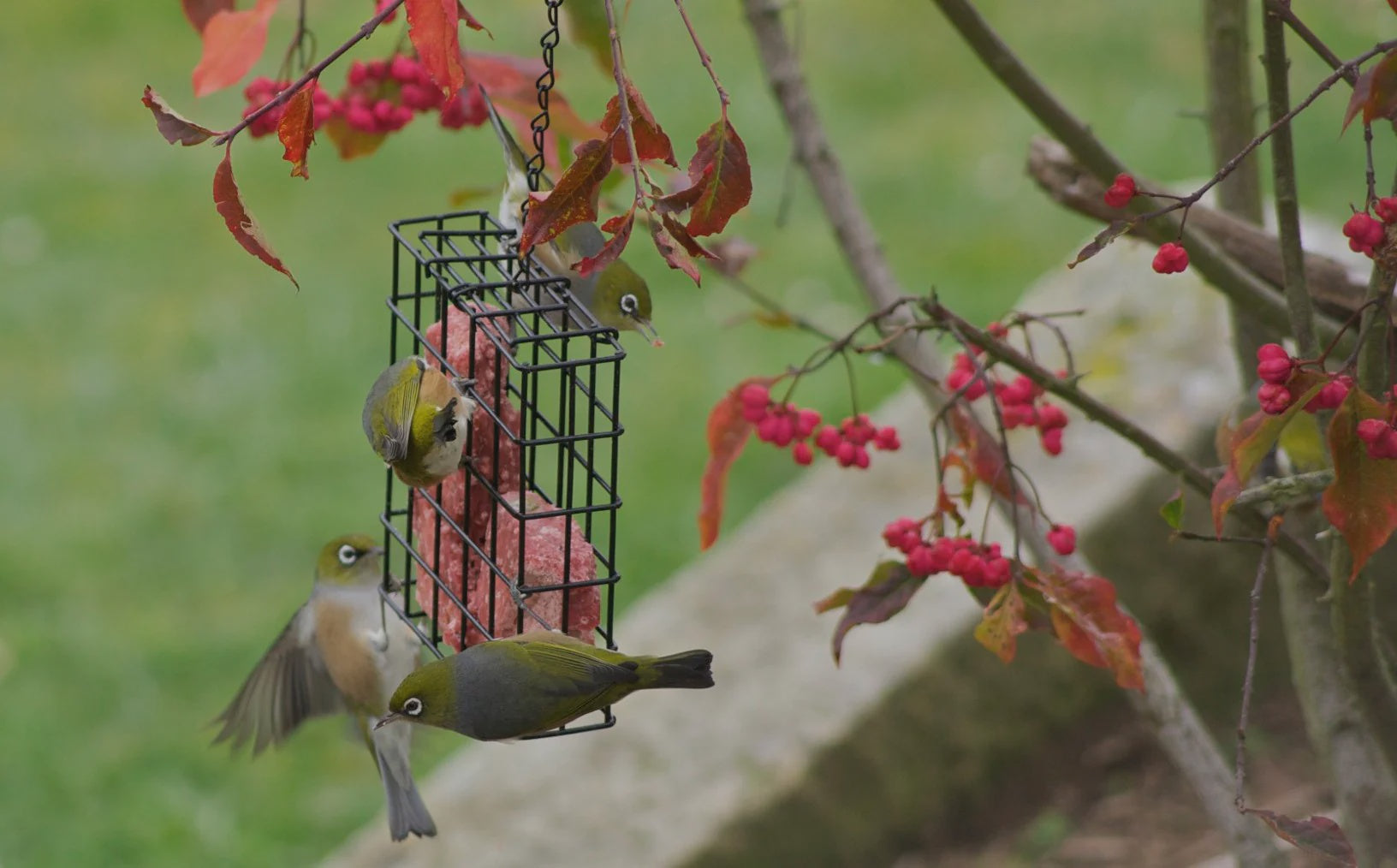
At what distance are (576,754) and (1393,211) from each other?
2718mm

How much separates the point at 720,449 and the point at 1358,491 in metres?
1.11

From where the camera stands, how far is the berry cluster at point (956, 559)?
92.6 inches

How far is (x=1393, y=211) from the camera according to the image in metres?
1.84

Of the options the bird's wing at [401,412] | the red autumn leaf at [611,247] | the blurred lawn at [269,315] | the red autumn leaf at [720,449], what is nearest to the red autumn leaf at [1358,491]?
the red autumn leaf at [611,247]

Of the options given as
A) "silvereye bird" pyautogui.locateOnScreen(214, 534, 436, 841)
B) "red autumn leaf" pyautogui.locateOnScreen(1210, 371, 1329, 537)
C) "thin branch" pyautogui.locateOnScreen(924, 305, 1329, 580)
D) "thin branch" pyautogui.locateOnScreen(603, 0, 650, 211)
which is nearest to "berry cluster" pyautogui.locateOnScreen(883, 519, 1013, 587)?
"thin branch" pyautogui.locateOnScreen(924, 305, 1329, 580)

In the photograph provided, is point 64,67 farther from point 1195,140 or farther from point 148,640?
point 1195,140

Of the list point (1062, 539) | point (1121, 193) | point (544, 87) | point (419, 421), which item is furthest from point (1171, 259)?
point (419, 421)

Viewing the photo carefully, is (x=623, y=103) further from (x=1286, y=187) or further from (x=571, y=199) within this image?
(x=1286, y=187)

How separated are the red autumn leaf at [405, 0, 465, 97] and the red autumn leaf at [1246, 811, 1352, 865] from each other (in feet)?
4.04

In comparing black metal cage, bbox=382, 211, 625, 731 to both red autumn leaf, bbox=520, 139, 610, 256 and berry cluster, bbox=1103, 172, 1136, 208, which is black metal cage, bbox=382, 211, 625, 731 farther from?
berry cluster, bbox=1103, 172, 1136, 208

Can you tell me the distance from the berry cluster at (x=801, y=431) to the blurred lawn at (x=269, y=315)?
2.64m

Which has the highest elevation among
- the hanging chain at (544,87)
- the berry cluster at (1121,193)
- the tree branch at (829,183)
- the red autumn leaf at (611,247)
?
the tree branch at (829,183)

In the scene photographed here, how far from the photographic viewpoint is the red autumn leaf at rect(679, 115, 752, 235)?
1821mm

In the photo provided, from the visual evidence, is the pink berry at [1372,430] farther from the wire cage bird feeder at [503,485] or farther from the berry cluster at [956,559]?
the wire cage bird feeder at [503,485]
